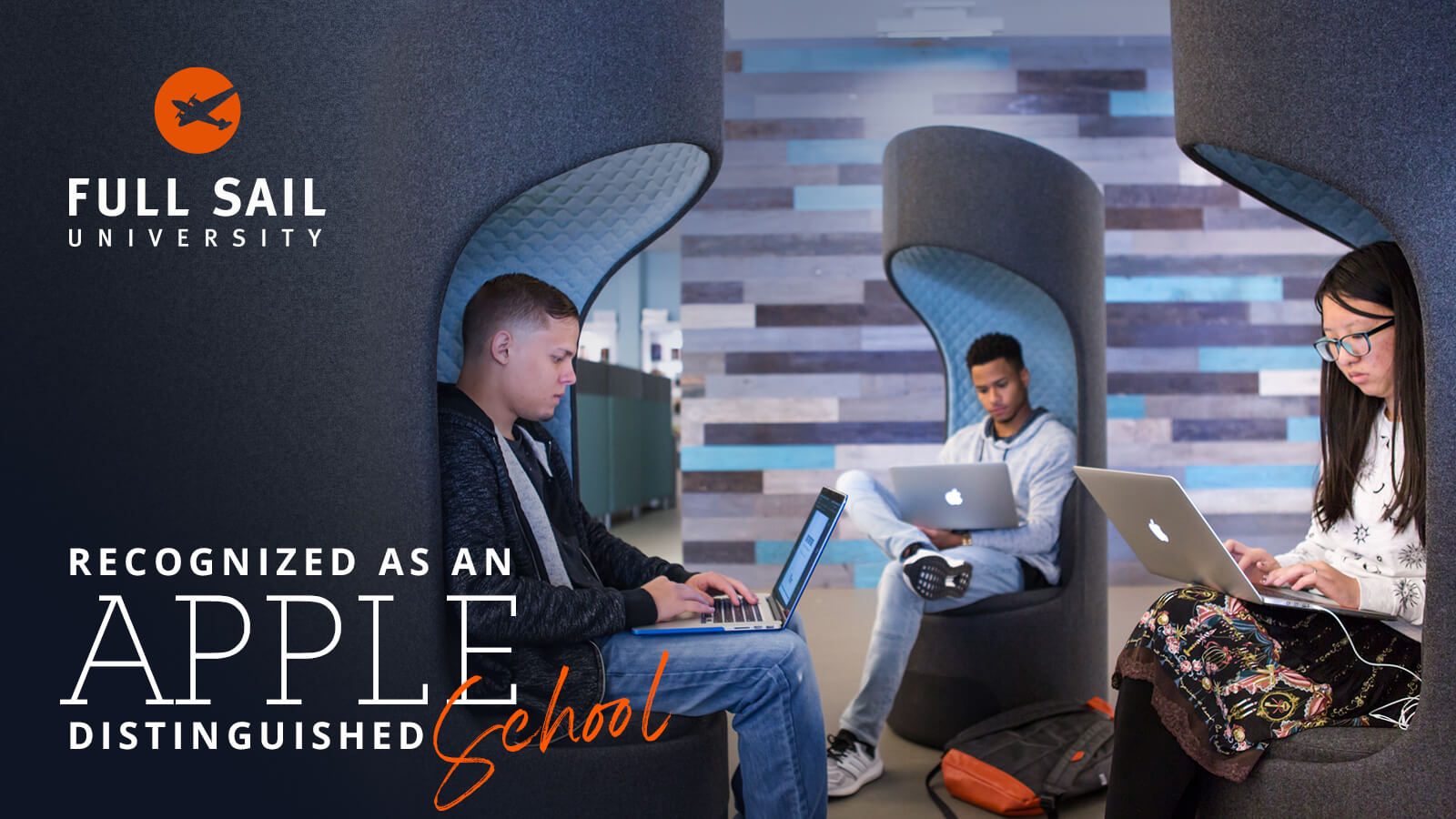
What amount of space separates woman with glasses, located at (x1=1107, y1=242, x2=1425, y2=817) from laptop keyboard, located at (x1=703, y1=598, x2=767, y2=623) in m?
0.63

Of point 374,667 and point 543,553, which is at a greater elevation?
point 543,553

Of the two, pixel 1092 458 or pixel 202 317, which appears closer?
pixel 202 317

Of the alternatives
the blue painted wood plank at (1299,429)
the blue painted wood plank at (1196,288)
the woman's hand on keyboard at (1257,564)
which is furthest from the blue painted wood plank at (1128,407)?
the woman's hand on keyboard at (1257,564)

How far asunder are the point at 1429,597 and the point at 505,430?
4.78 feet

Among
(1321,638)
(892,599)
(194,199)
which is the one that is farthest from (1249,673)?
(194,199)

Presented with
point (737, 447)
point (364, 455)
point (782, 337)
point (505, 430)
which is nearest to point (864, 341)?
point (782, 337)

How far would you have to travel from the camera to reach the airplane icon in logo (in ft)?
5.16

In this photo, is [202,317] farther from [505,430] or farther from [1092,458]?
[1092,458]

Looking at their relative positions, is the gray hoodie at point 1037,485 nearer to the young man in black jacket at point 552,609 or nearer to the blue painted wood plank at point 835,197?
the young man in black jacket at point 552,609

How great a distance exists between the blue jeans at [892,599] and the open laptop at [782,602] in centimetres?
82

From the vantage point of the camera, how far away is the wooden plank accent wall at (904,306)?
562 cm

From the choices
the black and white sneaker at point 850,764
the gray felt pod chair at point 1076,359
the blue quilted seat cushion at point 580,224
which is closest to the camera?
the blue quilted seat cushion at point 580,224

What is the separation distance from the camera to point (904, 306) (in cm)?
562

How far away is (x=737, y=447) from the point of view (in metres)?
5.70
